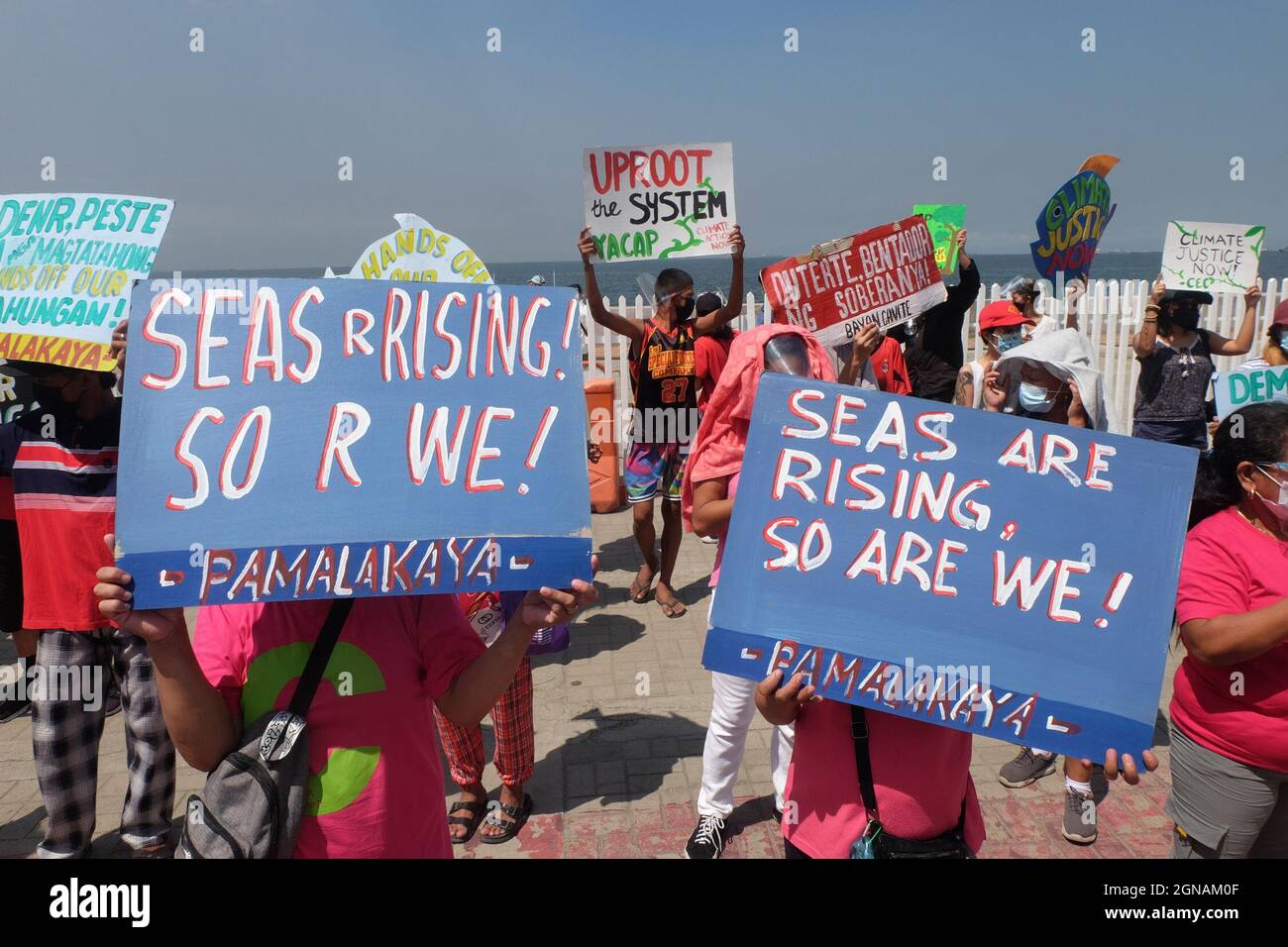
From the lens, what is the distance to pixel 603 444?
29.6ft

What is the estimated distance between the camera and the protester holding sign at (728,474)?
2.82 m

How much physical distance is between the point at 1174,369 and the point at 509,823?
5.11 metres

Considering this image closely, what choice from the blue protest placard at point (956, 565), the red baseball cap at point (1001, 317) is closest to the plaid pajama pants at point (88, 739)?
the blue protest placard at point (956, 565)

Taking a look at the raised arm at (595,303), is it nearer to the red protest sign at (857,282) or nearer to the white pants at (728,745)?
the red protest sign at (857,282)

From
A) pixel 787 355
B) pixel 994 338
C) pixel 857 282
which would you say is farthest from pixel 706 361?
pixel 787 355

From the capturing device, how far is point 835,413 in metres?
1.95

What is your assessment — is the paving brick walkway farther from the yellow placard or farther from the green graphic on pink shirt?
the yellow placard

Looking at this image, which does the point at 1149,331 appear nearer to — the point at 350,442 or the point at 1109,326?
the point at 350,442

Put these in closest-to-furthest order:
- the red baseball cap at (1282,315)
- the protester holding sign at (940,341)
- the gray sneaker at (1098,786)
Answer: the gray sneaker at (1098,786)
the red baseball cap at (1282,315)
the protester holding sign at (940,341)

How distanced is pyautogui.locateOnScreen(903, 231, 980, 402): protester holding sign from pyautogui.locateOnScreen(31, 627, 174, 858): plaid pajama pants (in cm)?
568

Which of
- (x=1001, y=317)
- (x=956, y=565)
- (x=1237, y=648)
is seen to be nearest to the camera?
(x=956, y=565)

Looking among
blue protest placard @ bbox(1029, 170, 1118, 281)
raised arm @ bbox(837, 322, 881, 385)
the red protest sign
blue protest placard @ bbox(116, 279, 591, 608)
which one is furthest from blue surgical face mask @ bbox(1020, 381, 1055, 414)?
blue protest placard @ bbox(1029, 170, 1118, 281)

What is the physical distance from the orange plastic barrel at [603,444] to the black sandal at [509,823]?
5.07 meters
